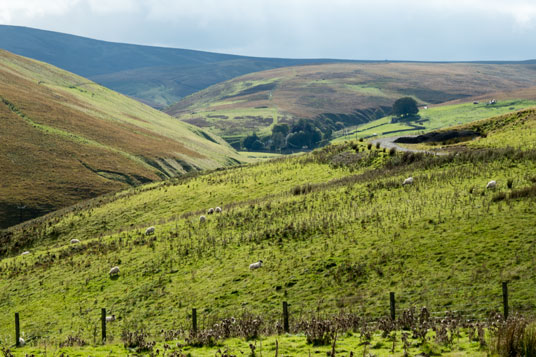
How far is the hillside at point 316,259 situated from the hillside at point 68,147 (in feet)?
124

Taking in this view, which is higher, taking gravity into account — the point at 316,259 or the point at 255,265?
the point at 316,259

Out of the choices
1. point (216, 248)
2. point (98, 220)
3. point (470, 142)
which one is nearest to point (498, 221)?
point (216, 248)

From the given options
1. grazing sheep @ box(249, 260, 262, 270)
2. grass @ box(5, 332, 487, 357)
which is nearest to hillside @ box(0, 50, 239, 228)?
grazing sheep @ box(249, 260, 262, 270)

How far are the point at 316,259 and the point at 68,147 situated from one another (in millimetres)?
90425

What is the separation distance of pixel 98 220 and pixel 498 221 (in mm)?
45124

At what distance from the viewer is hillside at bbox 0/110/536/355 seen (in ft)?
75.0

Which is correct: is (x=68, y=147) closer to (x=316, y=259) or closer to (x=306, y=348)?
(x=316, y=259)

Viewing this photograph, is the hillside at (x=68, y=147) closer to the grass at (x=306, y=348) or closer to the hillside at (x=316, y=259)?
the hillside at (x=316, y=259)

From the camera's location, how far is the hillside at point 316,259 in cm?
2288

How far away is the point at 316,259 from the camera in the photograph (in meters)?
28.3

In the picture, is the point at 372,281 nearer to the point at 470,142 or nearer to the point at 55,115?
the point at 470,142

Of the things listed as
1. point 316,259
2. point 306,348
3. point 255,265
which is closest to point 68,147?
point 255,265

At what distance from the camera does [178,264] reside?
3303cm

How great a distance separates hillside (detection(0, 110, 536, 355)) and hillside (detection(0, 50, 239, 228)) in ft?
124
